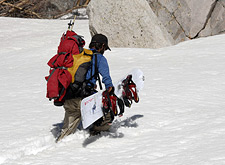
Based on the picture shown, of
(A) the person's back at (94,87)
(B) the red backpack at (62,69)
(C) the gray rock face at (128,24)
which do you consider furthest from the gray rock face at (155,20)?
(B) the red backpack at (62,69)

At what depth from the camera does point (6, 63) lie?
1180cm

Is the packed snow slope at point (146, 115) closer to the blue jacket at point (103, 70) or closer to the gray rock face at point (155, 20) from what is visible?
the gray rock face at point (155, 20)

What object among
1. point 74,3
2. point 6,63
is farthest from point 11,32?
point 74,3

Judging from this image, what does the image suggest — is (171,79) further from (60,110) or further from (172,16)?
(172,16)

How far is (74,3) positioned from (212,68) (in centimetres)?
1824

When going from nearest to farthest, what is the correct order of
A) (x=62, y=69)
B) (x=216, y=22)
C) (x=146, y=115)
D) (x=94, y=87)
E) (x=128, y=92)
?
(x=62, y=69) < (x=94, y=87) < (x=128, y=92) < (x=146, y=115) < (x=216, y=22)

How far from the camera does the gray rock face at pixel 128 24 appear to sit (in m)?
12.1

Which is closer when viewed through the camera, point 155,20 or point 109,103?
point 109,103

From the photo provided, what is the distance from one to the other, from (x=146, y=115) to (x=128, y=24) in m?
6.67

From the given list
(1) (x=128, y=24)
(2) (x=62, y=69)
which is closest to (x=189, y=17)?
(1) (x=128, y=24)

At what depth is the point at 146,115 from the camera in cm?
596

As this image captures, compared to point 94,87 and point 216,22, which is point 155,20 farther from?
point 94,87

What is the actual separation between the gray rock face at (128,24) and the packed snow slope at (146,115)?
1.79 feet

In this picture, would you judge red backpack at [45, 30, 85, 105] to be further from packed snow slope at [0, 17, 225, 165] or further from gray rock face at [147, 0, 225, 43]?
gray rock face at [147, 0, 225, 43]
